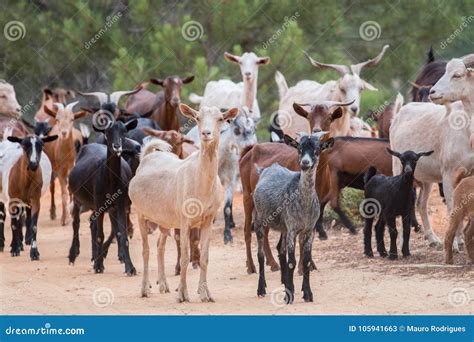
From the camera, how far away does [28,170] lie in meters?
18.0

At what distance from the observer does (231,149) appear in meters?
19.7

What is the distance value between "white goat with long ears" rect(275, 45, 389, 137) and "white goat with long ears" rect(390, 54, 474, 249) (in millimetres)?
1461

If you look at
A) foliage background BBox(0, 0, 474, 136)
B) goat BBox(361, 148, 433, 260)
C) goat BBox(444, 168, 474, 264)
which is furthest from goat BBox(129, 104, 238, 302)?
foliage background BBox(0, 0, 474, 136)

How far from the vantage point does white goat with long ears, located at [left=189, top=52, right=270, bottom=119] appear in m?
21.4

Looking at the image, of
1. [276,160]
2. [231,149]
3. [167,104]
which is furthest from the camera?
[167,104]

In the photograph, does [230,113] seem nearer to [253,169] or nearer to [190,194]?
[190,194]

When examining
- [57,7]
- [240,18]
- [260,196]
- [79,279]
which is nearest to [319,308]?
[260,196]

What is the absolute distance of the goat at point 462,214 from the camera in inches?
559

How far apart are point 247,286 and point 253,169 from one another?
2.00 meters

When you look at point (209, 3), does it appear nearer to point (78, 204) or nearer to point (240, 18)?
point (240, 18)

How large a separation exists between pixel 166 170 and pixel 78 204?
358 centimetres

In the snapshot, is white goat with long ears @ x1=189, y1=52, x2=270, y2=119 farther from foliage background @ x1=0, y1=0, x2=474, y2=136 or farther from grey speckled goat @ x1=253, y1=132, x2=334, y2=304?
grey speckled goat @ x1=253, y1=132, x2=334, y2=304

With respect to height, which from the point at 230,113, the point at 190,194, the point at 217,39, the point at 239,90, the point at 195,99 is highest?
the point at 217,39

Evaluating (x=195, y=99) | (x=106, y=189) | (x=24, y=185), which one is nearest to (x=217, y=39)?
(x=195, y=99)
